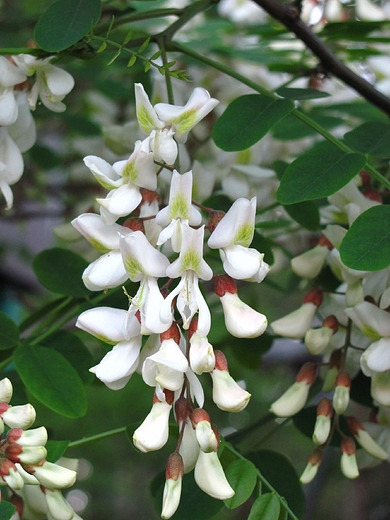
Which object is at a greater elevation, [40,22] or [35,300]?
[40,22]

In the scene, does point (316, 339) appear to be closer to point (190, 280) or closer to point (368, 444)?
point (368, 444)

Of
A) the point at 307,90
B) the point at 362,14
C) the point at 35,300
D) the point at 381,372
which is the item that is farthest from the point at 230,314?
the point at 35,300

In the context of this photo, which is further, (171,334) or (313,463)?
(313,463)

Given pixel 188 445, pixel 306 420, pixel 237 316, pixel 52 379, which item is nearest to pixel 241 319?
pixel 237 316

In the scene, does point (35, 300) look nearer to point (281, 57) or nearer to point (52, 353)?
point (281, 57)

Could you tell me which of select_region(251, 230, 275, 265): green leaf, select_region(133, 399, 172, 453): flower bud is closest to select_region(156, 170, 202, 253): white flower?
select_region(133, 399, 172, 453): flower bud

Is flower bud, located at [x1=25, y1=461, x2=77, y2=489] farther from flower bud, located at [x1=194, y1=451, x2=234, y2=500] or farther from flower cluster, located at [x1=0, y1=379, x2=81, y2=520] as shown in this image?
flower bud, located at [x1=194, y1=451, x2=234, y2=500]
